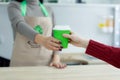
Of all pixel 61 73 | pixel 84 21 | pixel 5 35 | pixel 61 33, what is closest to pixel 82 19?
pixel 84 21

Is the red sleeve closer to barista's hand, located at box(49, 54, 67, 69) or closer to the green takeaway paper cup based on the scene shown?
the green takeaway paper cup

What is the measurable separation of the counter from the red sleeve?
0.73 ft

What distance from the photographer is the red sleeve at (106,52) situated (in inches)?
46.1

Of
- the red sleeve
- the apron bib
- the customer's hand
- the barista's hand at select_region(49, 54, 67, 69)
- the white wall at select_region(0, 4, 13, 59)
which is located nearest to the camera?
the red sleeve

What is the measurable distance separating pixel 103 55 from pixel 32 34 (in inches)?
20.0

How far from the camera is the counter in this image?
1.38 m

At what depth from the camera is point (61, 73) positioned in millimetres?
1467

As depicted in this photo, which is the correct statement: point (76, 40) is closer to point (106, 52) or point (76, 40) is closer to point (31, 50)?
point (106, 52)

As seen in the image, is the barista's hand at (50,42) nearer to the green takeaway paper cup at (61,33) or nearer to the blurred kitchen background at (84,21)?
the green takeaway paper cup at (61,33)

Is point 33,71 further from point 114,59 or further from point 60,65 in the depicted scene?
point 114,59

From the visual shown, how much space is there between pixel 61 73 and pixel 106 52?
384 mm

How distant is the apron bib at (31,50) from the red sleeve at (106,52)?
0.64 m

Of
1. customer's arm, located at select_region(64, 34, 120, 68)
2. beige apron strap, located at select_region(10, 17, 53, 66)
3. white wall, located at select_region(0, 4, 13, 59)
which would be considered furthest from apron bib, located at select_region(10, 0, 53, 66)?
white wall, located at select_region(0, 4, 13, 59)

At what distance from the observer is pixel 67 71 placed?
1.51 meters
